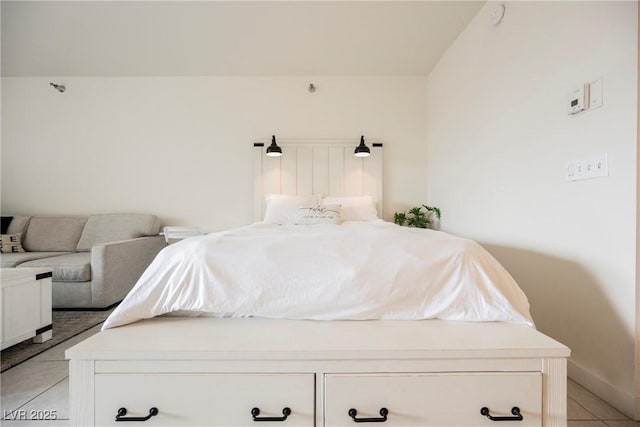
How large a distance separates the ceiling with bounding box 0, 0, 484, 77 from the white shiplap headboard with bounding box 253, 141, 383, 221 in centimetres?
89

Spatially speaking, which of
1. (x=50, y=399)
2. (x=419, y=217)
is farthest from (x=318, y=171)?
(x=50, y=399)

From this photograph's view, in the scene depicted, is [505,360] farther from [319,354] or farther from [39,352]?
[39,352]

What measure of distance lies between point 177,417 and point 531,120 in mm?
2321

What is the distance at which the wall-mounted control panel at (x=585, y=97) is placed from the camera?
1.34 meters

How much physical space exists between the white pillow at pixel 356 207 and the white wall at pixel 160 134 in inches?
31.7

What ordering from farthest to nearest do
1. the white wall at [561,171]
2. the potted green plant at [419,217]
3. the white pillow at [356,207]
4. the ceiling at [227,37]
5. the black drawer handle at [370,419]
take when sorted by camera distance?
the potted green plant at [419,217]
the white pillow at [356,207]
the ceiling at [227,37]
the white wall at [561,171]
the black drawer handle at [370,419]

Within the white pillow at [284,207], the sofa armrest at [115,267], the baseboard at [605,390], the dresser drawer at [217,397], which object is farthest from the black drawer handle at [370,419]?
the sofa armrest at [115,267]

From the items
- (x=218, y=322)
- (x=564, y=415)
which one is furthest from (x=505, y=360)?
(x=218, y=322)

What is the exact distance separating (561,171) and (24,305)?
3224 millimetres

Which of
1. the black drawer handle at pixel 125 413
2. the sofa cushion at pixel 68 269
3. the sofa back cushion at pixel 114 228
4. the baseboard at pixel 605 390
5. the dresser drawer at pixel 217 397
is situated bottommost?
the baseboard at pixel 605 390

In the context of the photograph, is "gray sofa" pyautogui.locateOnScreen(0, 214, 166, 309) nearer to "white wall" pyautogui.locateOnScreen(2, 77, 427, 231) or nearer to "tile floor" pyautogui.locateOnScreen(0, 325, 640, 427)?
"white wall" pyautogui.locateOnScreen(2, 77, 427, 231)

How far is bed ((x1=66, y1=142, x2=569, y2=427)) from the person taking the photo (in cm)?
94

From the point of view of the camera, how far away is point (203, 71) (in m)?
3.34

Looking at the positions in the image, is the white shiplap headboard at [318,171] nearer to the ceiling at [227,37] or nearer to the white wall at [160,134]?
the white wall at [160,134]
